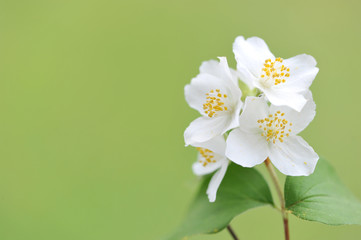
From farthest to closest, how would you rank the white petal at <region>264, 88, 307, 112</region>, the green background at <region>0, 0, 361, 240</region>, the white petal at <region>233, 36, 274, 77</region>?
the green background at <region>0, 0, 361, 240</region> < the white petal at <region>233, 36, 274, 77</region> < the white petal at <region>264, 88, 307, 112</region>

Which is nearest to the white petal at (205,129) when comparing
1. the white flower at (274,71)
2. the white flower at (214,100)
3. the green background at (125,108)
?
the white flower at (214,100)

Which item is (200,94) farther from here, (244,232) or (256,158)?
(244,232)

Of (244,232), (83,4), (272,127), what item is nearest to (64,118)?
(83,4)

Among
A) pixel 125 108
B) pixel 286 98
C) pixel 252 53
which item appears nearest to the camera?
pixel 286 98

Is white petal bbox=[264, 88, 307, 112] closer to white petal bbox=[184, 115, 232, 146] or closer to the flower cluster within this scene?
the flower cluster

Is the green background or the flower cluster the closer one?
the flower cluster

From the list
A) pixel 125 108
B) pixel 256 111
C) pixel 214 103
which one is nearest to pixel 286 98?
pixel 256 111

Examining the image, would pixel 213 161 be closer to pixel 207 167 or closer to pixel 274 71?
pixel 207 167

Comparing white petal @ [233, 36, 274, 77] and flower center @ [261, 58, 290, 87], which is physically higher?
white petal @ [233, 36, 274, 77]

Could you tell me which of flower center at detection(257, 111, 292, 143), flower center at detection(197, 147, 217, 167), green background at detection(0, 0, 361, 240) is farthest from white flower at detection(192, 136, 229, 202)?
green background at detection(0, 0, 361, 240)
